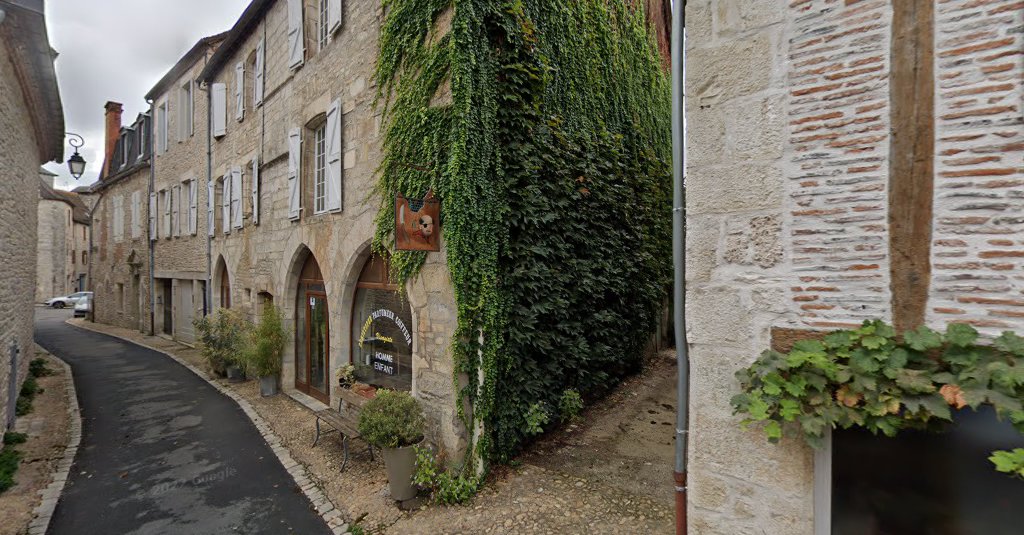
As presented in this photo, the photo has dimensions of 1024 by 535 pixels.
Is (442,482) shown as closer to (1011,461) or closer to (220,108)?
(1011,461)

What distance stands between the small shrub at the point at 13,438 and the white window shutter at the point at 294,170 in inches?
179

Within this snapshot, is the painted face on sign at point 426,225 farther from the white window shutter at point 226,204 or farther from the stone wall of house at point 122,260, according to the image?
the stone wall of house at point 122,260

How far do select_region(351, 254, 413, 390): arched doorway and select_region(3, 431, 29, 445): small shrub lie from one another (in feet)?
14.0

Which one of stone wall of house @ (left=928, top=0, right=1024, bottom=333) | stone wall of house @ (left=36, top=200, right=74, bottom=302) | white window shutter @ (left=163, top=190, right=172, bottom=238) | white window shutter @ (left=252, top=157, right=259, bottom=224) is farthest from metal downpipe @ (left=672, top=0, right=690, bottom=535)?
stone wall of house @ (left=36, top=200, right=74, bottom=302)

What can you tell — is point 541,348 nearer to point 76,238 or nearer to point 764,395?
point 764,395

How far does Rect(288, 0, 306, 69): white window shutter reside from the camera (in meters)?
7.66

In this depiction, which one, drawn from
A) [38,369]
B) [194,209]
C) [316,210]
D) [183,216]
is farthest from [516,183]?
[183,216]

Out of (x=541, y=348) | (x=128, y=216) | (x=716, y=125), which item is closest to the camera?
(x=716, y=125)

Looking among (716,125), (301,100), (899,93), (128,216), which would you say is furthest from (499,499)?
(128,216)

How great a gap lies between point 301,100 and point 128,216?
14664mm

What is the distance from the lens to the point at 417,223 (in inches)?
179

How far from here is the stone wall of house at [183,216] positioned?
482 inches

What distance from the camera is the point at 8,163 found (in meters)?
6.11

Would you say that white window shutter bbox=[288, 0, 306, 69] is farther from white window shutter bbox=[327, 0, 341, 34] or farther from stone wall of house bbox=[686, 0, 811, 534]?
stone wall of house bbox=[686, 0, 811, 534]
